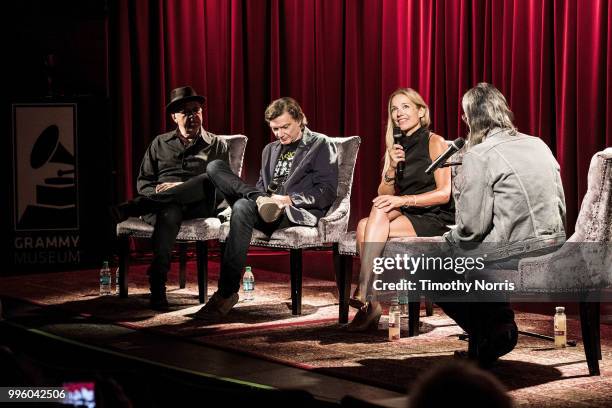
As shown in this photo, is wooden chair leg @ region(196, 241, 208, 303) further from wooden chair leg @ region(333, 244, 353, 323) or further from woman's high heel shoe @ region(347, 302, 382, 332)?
woman's high heel shoe @ region(347, 302, 382, 332)

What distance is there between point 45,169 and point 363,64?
2.26 meters

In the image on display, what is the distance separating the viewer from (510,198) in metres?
3.44

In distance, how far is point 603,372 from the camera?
3.53m

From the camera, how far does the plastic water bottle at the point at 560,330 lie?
394 centimetres

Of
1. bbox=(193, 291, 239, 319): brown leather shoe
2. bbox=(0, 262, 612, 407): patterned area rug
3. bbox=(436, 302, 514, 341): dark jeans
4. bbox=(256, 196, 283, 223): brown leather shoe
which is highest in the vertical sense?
bbox=(256, 196, 283, 223): brown leather shoe

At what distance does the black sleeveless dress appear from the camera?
14.2 ft

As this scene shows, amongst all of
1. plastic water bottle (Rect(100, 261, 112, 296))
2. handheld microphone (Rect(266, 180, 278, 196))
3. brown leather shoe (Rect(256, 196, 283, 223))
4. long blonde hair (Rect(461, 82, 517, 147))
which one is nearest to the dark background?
plastic water bottle (Rect(100, 261, 112, 296))

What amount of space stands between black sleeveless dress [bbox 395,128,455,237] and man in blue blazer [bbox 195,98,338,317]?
54 cm

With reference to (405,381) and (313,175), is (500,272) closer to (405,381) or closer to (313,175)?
(405,381)

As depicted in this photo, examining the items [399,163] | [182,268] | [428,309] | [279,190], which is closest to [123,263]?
[182,268]

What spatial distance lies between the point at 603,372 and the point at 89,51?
506 centimetres

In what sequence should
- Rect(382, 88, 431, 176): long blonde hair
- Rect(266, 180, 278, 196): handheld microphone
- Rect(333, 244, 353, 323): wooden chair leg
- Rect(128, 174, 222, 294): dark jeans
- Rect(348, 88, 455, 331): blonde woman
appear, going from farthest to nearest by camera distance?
Rect(128, 174, 222, 294): dark jeans < Rect(266, 180, 278, 196): handheld microphone < Rect(333, 244, 353, 323): wooden chair leg < Rect(382, 88, 431, 176): long blonde hair < Rect(348, 88, 455, 331): blonde woman

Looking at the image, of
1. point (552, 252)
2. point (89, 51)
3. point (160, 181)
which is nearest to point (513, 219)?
point (552, 252)

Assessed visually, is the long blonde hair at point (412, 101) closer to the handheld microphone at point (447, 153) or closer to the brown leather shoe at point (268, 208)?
the handheld microphone at point (447, 153)
